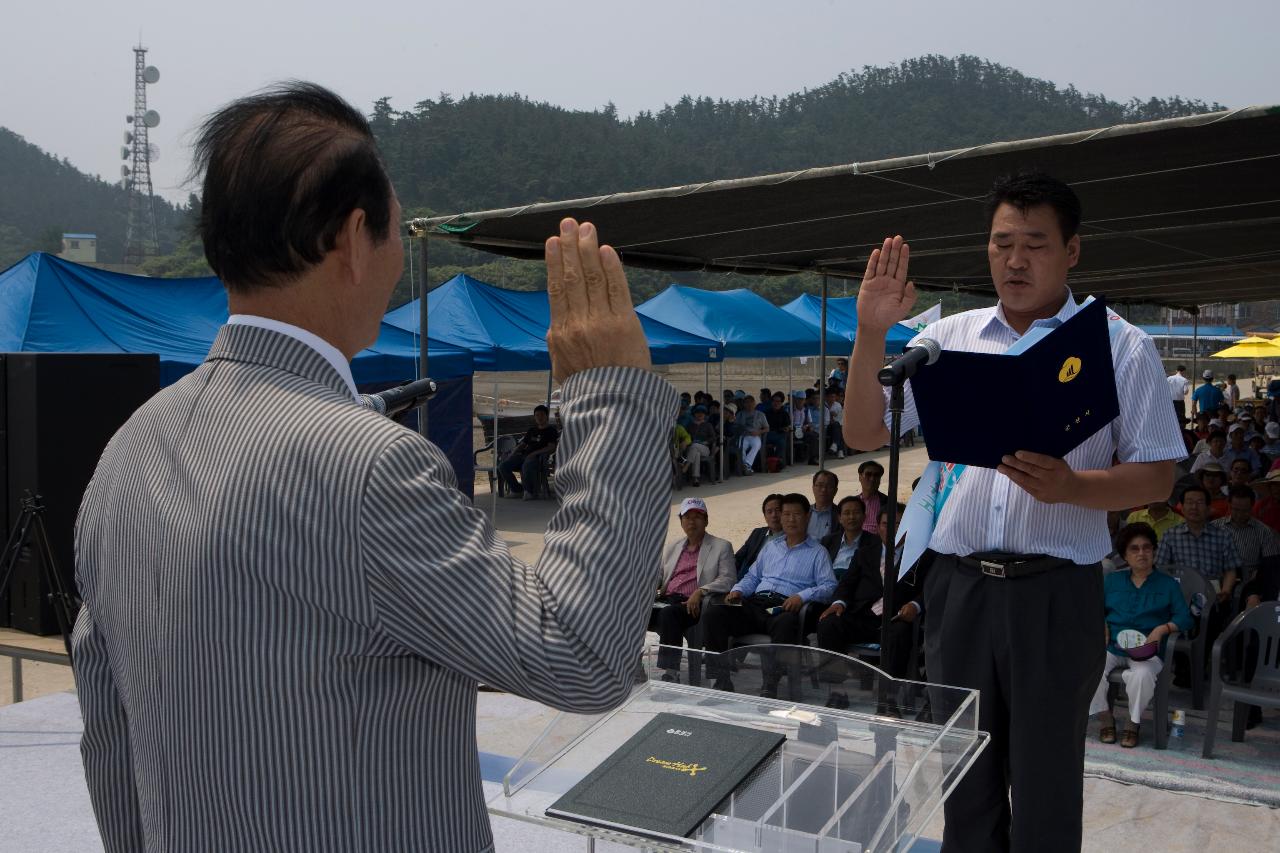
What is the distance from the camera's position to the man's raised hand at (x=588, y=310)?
971 millimetres

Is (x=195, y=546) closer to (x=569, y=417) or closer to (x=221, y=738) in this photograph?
(x=221, y=738)

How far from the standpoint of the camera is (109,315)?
9039 millimetres

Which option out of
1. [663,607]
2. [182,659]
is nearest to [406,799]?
[182,659]

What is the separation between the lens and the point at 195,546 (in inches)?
36.6

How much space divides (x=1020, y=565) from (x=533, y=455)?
39.4 feet

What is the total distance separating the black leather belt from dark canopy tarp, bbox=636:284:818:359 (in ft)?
41.7

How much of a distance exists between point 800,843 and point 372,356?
29.2ft

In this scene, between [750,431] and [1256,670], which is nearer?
[1256,670]

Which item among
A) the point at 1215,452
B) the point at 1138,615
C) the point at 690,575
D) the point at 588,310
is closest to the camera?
the point at 588,310

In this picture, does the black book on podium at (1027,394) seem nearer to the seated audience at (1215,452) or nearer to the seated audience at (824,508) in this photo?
the seated audience at (824,508)

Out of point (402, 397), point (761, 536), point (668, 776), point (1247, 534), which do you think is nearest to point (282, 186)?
point (402, 397)

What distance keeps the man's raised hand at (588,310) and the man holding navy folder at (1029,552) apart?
129 centimetres

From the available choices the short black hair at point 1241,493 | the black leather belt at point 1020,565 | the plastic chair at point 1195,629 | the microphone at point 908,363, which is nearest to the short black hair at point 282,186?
the microphone at point 908,363

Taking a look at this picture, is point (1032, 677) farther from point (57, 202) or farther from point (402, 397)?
point (57, 202)
